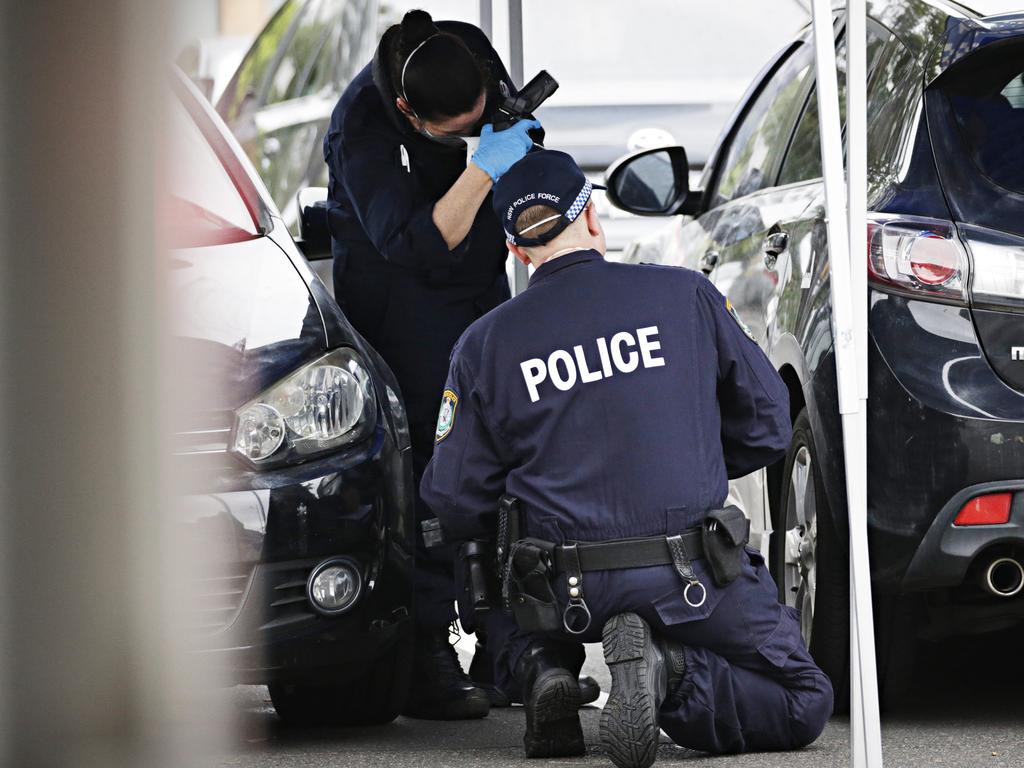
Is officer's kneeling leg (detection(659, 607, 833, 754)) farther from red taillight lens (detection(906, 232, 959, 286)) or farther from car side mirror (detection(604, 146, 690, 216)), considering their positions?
car side mirror (detection(604, 146, 690, 216))

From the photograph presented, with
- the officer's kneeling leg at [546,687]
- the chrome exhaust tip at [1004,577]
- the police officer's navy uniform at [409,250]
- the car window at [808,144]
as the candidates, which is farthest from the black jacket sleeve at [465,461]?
the car window at [808,144]

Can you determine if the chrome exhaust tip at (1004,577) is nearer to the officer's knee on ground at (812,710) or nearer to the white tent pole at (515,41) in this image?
the officer's knee on ground at (812,710)

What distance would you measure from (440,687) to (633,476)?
1.05 metres

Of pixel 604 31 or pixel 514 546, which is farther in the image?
pixel 604 31

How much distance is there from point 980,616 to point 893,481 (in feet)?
1.20

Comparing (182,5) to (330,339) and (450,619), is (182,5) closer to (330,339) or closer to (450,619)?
(330,339)

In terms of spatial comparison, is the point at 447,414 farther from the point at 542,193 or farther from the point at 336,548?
the point at 542,193

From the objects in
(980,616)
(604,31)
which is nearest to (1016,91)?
(980,616)

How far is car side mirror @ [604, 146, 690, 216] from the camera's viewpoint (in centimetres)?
464

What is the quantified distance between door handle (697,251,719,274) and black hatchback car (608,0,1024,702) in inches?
34.9

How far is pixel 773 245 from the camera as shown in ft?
13.2

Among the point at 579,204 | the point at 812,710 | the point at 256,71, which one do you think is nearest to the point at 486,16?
the point at 579,204

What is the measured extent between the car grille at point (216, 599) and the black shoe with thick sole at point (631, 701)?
2.23m

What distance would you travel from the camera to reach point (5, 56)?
49cm
